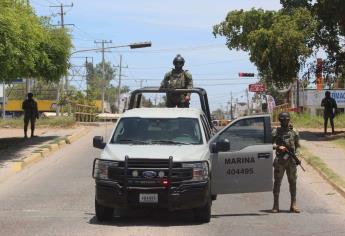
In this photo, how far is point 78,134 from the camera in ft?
101

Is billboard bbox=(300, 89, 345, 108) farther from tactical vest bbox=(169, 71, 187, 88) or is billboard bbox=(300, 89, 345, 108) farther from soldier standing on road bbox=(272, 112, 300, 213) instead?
soldier standing on road bbox=(272, 112, 300, 213)

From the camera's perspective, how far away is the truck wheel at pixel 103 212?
10.6m

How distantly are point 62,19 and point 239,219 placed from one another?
6265cm

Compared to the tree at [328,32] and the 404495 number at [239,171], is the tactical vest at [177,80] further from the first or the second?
the tree at [328,32]

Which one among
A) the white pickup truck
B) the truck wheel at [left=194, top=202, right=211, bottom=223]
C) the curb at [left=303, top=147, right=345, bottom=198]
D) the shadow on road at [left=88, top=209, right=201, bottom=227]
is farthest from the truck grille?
the curb at [left=303, top=147, right=345, bottom=198]

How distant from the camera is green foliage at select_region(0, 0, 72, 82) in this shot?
699 inches

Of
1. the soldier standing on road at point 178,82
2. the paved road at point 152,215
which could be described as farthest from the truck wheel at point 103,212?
the soldier standing on road at point 178,82

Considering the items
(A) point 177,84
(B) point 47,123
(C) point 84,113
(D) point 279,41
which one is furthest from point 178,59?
(C) point 84,113

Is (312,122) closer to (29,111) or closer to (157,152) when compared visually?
(29,111)

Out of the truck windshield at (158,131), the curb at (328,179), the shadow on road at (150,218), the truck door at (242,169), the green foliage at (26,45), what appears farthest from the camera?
the green foliage at (26,45)

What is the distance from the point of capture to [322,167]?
17.9m

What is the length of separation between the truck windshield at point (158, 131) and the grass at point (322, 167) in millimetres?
4892

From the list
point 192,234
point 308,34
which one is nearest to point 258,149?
point 192,234

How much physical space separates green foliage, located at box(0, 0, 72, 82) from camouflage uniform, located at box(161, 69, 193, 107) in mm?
5073
